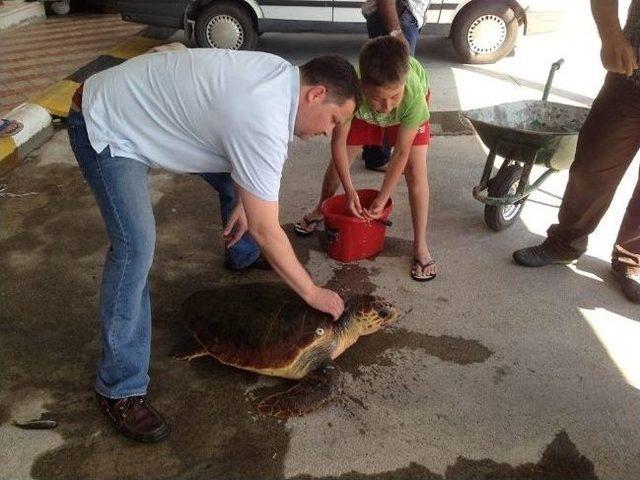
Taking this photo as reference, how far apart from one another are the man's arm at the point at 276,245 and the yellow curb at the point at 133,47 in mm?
5507

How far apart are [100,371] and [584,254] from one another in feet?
9.29

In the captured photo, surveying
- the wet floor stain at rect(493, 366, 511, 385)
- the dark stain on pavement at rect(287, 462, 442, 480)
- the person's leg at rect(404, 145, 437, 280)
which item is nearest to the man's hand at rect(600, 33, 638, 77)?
the person's leg at rect(404, 145, 437, 280)

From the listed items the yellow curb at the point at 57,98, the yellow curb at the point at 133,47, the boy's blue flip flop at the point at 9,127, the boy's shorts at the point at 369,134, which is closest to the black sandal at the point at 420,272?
the boy's shorts at the point at 369,134

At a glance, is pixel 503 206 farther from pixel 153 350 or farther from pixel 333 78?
pixel 153 350

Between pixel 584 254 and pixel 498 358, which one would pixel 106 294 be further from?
pixel 584 254

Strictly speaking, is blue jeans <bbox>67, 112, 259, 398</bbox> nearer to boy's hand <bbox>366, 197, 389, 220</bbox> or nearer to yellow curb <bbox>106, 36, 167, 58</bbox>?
boy's hand <bbox>366, 197, 389, 220</bbox>

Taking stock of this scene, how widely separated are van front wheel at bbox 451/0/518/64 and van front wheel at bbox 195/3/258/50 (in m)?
2.65

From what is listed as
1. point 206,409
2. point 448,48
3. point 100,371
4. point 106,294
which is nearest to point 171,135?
point 106,294

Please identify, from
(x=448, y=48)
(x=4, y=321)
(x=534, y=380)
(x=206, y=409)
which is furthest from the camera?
(x=448, y=48)

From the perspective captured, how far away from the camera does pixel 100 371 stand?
206cm

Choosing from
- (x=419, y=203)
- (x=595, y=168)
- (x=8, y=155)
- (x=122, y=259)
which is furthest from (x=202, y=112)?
(x=8, y=155)

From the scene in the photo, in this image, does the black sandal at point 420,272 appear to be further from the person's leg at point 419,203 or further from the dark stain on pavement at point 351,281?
the dark stain on pavement at point 351,281

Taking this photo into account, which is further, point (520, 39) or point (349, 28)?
point (520, 39)

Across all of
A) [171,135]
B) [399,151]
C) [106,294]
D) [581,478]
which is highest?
[171,135]
